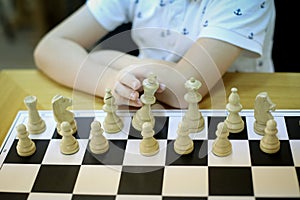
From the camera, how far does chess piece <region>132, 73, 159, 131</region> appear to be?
101cm

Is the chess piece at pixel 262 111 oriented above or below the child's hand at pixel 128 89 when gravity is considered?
below

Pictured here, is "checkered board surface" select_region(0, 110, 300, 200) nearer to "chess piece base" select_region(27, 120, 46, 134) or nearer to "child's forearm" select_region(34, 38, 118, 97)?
"chess piece base" select_region(27, 120, 46, 134)

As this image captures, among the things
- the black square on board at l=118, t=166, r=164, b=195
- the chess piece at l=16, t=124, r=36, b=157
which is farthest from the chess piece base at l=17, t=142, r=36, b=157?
the black square on board at l=118, t=166, r=164, b=195

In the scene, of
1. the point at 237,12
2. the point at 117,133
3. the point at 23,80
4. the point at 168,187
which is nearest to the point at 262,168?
the point at 168,187

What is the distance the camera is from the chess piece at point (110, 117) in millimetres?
1030

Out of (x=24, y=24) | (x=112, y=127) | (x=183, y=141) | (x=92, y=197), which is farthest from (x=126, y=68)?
(x=24, y=24)

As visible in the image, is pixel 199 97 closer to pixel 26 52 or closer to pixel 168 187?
pixel 168 187

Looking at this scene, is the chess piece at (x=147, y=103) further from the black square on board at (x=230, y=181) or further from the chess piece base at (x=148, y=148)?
the black square on board at (x=230, y=181)

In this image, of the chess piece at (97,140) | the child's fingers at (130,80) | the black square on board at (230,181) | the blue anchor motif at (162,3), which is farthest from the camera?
the blue anchor motif at (162,3)

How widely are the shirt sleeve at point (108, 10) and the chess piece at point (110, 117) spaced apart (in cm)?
38

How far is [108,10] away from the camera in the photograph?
134 centimetres

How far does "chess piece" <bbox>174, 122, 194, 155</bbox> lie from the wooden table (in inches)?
6.4

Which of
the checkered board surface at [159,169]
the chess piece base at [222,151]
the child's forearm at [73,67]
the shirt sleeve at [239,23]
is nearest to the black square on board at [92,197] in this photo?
the checkered board surface at [159,169]

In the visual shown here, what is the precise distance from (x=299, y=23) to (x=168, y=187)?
84 cm
